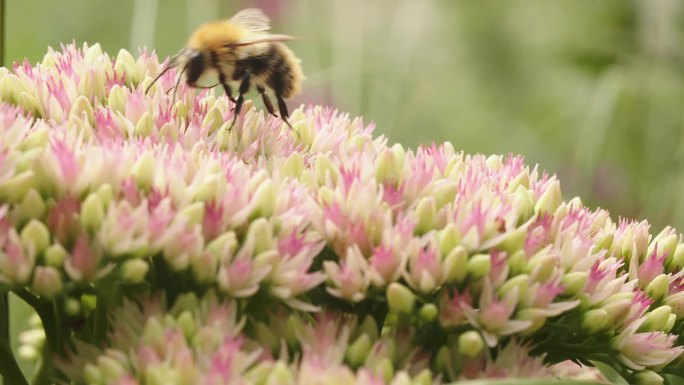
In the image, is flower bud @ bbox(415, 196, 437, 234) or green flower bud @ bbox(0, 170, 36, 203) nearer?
green flower bud @ bbox(0, 170, 36, 203)

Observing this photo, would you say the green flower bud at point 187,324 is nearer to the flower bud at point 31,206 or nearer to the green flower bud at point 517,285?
the flower bud at point 31,206

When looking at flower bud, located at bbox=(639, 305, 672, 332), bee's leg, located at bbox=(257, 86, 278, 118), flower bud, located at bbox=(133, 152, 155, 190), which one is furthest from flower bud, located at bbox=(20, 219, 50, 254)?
flower bud, located at bbox=(639, 305, 672, 332)

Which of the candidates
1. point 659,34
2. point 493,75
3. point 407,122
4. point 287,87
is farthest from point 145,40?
point 493,75

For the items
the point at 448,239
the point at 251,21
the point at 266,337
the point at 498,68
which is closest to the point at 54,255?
the point at 266,337

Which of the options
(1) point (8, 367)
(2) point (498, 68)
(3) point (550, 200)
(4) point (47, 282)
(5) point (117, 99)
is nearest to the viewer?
(4) point (47, 282)

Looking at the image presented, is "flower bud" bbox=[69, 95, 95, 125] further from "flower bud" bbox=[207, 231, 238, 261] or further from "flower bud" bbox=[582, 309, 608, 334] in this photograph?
"flower bud" bbox=[582, 309, 608, 334]

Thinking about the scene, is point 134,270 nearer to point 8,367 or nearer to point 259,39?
point 8,367
